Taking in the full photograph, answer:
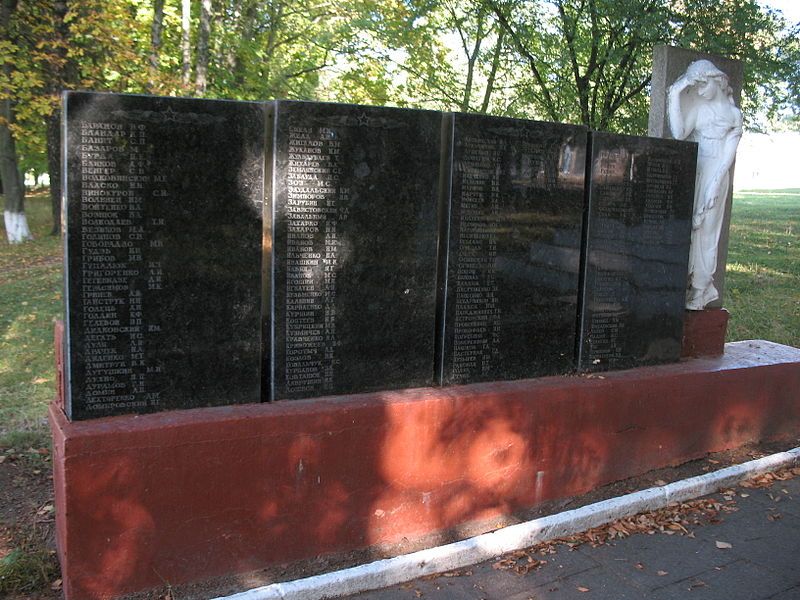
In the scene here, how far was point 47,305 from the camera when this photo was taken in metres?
10.6

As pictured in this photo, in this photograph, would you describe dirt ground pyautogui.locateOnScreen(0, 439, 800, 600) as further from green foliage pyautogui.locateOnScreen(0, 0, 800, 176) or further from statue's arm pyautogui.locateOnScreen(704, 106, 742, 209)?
green foliage pyautogui.locateOnScreen(0, 0, 800, 176)

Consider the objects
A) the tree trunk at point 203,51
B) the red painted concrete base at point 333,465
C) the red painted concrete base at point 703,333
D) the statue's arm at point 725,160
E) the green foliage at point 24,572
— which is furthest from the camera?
the tree trunk at point 203,51

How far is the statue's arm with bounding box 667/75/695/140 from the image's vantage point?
6020 millimetres

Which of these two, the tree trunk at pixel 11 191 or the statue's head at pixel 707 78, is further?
the tree trunk at pixel 11 191

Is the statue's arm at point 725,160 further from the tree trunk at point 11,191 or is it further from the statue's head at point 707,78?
the tree trunk at point 11,191

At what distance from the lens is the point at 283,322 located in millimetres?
4062

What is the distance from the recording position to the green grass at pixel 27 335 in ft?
20.5

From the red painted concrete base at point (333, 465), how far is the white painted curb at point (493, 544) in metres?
0.26

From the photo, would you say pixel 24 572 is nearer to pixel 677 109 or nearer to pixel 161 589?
pixel 161 589

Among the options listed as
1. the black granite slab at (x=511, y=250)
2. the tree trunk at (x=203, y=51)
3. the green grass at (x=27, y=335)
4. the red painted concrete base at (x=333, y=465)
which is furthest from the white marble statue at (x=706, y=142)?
the tree trunk at (x=203, y=51)

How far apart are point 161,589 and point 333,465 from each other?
1.04m

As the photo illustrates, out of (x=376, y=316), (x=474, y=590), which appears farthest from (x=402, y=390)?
(x=474, y=590)

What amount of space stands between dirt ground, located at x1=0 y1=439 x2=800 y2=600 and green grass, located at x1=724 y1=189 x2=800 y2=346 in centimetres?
395

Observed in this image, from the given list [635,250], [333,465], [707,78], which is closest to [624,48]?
[707,78]
